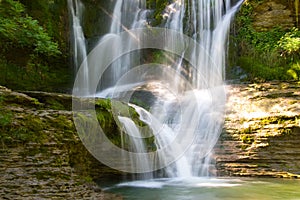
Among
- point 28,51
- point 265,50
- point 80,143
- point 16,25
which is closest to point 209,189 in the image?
point 80,143

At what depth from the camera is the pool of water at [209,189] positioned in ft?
15.6

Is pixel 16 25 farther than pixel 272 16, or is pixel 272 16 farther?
pixel 272 16

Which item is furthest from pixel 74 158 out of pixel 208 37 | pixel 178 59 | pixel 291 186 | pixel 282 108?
pixel 208 37

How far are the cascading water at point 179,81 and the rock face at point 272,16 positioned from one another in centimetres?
78

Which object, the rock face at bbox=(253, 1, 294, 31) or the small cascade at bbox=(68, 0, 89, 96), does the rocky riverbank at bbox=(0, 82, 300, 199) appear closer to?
the rock face at bbox=(253, 1, 294, 31)

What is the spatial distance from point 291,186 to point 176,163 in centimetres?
225

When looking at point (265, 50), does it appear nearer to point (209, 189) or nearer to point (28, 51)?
point (209, 189)

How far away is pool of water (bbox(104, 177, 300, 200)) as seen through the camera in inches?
187

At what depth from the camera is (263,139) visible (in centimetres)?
635

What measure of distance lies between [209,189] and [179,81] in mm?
4449

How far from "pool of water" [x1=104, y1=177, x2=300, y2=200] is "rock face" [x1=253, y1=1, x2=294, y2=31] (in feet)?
17.8

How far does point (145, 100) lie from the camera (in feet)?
27.9

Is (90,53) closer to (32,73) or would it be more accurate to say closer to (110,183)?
(32,73)

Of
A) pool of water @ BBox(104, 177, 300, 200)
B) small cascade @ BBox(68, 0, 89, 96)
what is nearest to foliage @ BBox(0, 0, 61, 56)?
pool of water @ BBox(104, 177, 300, 200)
